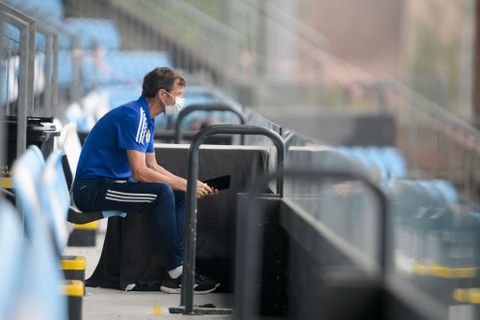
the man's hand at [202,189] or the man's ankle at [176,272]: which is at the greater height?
the man's hand at [202,189]

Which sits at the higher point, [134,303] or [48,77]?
[48,77]

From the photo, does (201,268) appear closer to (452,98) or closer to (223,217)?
(223,217)

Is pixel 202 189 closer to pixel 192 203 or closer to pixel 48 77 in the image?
pixel 192 203

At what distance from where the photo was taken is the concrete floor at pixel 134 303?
6750 mm

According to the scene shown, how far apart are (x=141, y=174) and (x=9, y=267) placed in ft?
11.0

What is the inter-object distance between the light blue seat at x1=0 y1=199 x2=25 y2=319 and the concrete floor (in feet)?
8.73

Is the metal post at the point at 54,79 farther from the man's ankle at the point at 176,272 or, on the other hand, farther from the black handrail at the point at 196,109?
the man's ankle at the point at 176,272

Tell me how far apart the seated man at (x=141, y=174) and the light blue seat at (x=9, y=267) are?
10.4 ft

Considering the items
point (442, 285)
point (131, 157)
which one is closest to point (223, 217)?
point (131, 157)

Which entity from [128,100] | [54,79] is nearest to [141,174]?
[54,79]

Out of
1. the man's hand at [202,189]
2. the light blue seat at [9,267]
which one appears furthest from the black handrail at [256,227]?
the man's hand at [202,189]

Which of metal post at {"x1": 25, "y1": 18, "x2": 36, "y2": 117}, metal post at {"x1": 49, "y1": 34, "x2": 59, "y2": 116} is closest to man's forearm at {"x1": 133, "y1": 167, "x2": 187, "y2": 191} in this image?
metal post at {"x1": 25, "y1": 18, "x2": 36, "y2": 117}

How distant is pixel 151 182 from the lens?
723 centimetres

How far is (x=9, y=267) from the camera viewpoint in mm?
3895
